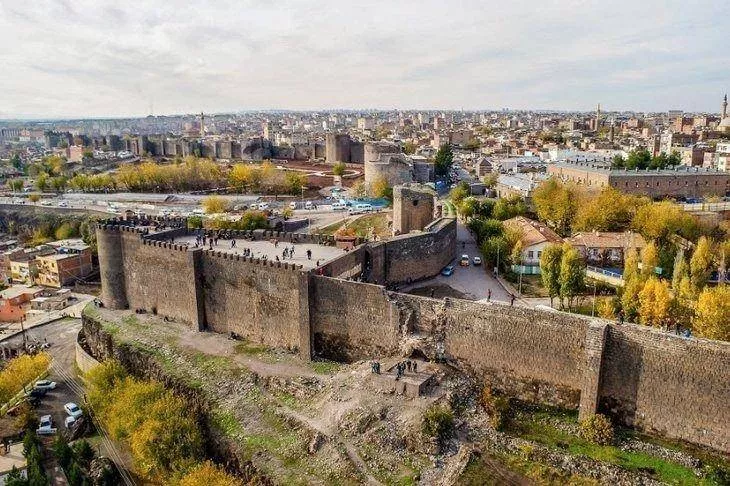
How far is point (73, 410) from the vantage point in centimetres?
2506

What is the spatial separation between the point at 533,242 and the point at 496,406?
17294 millimetres

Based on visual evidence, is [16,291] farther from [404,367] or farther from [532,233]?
[532,233]

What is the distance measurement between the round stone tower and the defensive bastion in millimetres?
60

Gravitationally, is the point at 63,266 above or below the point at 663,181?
below

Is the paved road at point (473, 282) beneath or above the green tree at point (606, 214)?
beneath

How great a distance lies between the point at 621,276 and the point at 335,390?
61.6ft

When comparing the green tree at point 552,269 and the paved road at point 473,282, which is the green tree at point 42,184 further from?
the green tree at point 552,269

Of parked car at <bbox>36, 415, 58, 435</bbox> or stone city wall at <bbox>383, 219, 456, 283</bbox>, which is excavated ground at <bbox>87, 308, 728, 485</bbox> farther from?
stone city wall at <bbox>383, 219, 456, 283</bbox>

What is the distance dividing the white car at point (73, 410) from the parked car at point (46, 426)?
0.72m

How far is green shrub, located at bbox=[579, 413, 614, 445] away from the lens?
17.3 meters

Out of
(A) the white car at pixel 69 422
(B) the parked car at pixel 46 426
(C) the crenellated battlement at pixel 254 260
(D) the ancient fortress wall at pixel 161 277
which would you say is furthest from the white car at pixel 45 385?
(C) the crenellated battlement at pixel 254 260

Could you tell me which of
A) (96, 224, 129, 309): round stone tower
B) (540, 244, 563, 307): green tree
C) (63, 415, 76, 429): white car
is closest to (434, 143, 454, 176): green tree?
(540, 244, 563, 307): green tree

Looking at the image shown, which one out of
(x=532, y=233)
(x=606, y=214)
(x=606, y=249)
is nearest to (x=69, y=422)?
(x=532, y=233)

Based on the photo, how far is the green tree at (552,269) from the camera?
27750 millimetres
